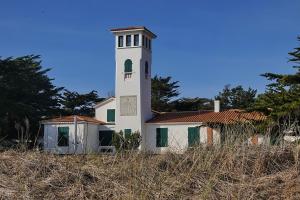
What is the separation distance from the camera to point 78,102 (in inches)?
2156

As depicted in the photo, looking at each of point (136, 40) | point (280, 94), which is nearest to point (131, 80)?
point (136, 40)

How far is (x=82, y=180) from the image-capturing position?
4.44 m

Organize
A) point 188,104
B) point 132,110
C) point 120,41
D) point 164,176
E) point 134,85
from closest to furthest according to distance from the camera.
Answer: point 164,176 → point 132,110 → point 134,85 → point 120,41 → point 188,104

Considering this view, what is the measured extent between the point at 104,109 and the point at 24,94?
7301 millimetres

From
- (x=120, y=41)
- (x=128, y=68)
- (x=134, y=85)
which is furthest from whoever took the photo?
(x=120, y=41)

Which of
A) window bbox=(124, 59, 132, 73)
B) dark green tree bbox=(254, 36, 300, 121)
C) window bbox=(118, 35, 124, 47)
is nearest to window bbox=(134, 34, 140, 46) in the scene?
window bbox=(118, 35, 124, 47)

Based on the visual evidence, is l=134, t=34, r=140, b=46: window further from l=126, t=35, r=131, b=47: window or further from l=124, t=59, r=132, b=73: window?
l=124, t=59, r=132, b=73: window

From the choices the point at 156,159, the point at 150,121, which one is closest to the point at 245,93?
the point at 150,121

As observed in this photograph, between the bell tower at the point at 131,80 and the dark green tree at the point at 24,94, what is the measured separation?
295 inches

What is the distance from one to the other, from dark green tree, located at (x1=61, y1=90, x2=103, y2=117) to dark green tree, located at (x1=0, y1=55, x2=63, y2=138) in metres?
1.63

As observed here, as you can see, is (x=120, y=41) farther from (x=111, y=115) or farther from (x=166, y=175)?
(x=166, y=175)

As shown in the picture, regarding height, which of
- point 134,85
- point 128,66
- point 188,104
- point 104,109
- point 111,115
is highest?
point 128,66

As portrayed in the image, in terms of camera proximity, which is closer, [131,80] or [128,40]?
[131,80]

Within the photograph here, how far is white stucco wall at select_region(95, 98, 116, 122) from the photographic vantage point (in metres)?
45.7
